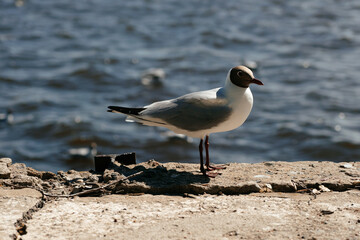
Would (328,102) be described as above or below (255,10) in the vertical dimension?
below

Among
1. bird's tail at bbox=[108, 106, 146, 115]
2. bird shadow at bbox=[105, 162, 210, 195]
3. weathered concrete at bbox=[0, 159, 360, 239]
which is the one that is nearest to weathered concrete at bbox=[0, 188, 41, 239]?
weathered concrete at bbox=[0, 159, 360, 239]

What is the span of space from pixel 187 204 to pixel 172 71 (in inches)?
278

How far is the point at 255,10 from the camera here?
13.9m

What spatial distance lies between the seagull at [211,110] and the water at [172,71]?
3.48m

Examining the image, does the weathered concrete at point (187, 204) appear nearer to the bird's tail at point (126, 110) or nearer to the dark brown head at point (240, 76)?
the bird's tail at point (126, 110)

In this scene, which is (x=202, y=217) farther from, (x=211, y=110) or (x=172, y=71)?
(x=172, y=71)

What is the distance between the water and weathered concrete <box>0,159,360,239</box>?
11.6 ft

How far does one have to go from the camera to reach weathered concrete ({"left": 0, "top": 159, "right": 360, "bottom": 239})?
2.92 metres

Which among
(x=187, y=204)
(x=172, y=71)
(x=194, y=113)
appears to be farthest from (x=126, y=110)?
(x=172, y=71)

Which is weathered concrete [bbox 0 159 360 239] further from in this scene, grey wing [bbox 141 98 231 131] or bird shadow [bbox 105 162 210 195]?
grey wing [bbox 141 98 231 131]

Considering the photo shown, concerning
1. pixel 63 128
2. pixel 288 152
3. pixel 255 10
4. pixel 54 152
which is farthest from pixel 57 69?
pixel 255 10

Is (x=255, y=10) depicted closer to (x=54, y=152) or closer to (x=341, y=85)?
(x=341, y=85)

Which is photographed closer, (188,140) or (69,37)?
(188,140)

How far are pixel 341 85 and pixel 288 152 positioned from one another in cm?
237
